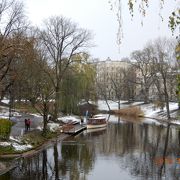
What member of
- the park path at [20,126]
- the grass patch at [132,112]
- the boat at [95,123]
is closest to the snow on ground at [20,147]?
the park path at [20,126]

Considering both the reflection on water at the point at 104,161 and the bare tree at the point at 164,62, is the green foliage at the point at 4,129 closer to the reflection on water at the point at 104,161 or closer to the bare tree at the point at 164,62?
the reflection on water at the point at 104,161

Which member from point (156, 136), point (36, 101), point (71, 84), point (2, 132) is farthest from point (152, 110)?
point (2, 132)

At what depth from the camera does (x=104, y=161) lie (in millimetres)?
24609

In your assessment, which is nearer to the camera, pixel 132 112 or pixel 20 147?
pixel 20 147

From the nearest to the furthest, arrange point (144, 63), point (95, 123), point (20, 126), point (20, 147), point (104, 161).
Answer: point (104, 161) < point (20, 147) < point (20, 126) < point (95, 123) < point (144, 63)

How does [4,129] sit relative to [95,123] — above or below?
above

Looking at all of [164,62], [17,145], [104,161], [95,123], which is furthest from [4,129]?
[164,62]

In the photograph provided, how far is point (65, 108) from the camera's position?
49.6 meters

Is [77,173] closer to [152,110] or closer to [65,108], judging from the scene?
[65,108]

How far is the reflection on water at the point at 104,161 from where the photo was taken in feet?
67.2

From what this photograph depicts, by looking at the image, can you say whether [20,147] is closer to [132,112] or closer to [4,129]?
[4,129]

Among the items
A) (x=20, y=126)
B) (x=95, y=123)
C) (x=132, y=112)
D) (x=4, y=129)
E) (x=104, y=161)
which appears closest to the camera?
(x=104, y=161)

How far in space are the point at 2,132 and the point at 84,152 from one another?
6135 millimetres

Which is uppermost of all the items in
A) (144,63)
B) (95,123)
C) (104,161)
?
(144,63)
